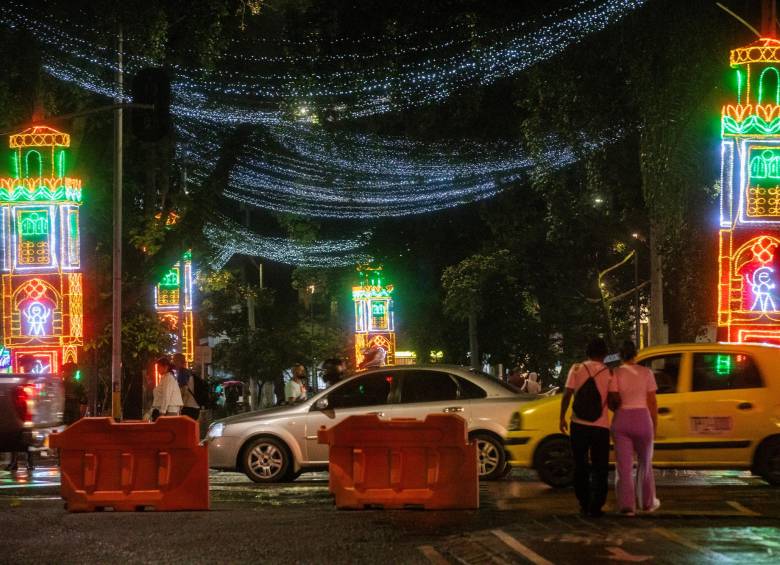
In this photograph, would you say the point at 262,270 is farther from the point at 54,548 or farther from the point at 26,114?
the point at 54,548

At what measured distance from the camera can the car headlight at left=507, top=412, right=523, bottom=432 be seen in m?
15.3

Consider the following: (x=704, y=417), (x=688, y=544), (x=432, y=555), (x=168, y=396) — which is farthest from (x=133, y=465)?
(x=168, y=396)

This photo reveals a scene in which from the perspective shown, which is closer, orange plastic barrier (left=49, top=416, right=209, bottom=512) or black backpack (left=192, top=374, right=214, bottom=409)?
orange plastic barrier (left=49, top=416, right=209, bottom=512)

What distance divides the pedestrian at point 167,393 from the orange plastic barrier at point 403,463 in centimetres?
764

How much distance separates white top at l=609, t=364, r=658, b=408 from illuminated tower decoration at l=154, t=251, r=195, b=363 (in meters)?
28.6

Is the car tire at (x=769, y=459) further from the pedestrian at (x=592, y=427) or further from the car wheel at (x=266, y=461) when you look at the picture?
the car wheel at (x=266, y=461)

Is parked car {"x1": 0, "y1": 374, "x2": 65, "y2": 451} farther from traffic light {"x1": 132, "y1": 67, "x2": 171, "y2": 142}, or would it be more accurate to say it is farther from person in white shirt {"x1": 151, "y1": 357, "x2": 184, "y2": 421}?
traffic light {"x1": 132, "y1": 67, "x2": 171, "y2": 142}

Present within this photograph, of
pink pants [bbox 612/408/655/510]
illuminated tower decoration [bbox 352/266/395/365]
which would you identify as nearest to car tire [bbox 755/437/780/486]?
pink pants [bbox 612/408/655/510]

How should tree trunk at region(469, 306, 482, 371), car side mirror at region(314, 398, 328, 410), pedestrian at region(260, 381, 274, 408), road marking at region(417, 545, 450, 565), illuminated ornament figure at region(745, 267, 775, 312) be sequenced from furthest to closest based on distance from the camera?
1. pedestrian at region(260, 381, 274, 408)
2. tree trunk at region(469, 306, 482, 371)
3. illuminated ornament figure at region(745, 267, 775, 312)
4. car side mirror at region(314, 398, 328, 410)
5. road marking at region(417, 545, 450, 565)

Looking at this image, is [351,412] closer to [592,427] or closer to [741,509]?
[592,427]

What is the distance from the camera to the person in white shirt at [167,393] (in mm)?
19953

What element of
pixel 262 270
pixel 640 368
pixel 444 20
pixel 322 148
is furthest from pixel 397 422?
pixel 262 270

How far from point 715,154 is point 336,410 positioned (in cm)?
1026

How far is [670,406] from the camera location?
1487 cm
